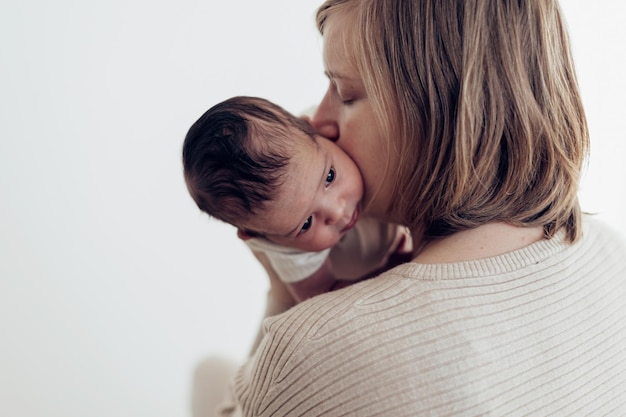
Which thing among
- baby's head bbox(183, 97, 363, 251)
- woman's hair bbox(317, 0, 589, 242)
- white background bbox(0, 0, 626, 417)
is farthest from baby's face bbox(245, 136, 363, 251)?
white background bbox(0, 0, 626, 417)

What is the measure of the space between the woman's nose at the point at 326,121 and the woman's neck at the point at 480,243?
0.97 ft

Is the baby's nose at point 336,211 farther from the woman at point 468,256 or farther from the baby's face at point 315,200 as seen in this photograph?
the woman at point 468,256

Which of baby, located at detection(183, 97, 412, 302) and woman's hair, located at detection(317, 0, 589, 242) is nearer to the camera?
woman's hair, located at detection(317, 0, 589, 242)

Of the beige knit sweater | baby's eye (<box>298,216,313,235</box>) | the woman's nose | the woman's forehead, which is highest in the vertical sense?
the woman's forehead

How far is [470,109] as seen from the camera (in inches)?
32.7

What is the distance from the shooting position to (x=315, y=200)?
101 cm

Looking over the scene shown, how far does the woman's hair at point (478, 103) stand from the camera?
82cm

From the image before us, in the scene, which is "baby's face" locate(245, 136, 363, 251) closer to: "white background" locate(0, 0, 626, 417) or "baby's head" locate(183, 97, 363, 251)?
"baby's head" locate(183, 97, 363, 251)

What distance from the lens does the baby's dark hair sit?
950 mm

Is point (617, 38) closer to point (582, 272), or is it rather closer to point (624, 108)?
point (624, 108)

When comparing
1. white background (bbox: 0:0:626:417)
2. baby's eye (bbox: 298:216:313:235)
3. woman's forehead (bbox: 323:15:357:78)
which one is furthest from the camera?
white background (bbox: 0:0:626:417)

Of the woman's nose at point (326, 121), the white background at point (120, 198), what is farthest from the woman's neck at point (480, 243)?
the white background at point (120, 198)

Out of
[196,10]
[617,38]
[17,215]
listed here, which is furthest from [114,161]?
[617,38]

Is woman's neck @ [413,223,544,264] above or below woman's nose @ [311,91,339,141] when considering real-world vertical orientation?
below
